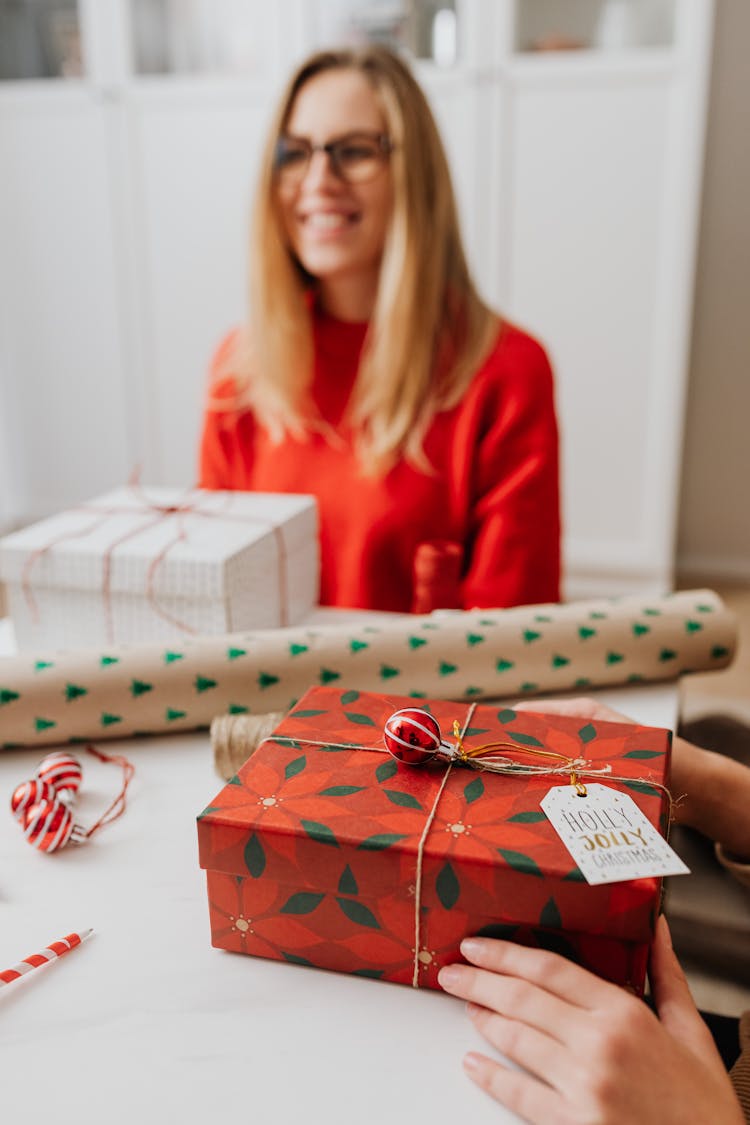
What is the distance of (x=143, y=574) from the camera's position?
0.93 m

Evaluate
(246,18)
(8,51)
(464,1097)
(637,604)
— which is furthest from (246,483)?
(8,51)

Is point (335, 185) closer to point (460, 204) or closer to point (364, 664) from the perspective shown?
point (364, 664)

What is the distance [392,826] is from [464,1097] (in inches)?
5.4

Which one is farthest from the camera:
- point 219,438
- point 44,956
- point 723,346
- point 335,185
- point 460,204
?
point 723,346

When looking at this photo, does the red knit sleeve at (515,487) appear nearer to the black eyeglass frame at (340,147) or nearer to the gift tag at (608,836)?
the black eyeglass frame at (340,147)

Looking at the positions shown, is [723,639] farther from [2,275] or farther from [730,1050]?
[2,275]

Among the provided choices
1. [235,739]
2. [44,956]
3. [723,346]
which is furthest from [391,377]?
[723,346]

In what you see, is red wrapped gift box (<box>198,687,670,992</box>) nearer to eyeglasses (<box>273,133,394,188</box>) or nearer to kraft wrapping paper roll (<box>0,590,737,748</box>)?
kraft wrapping paper roll (<box>0,590,737,748</box>)

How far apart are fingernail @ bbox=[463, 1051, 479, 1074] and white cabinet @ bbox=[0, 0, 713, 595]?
2340 millimetres

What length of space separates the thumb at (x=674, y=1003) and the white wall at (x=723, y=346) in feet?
8.21

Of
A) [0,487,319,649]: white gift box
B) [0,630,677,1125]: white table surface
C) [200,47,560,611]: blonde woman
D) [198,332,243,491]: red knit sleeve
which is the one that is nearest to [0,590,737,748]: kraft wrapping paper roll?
[0,487,319,649]: white gift box

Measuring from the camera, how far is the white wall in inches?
101

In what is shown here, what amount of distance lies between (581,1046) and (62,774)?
1.44ft

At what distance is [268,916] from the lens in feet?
1.86
